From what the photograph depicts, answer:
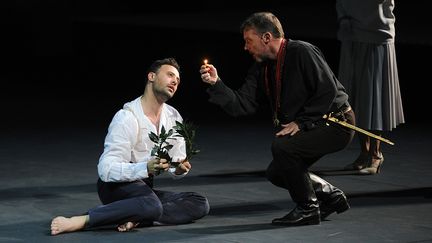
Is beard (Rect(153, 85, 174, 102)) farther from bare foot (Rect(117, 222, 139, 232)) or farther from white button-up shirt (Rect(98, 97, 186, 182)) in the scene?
bare foot (Rect(117, 222, 139, 232))

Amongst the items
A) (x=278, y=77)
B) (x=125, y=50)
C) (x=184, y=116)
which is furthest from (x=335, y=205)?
(x=125, y=50)

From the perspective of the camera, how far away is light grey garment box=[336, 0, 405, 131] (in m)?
8.19

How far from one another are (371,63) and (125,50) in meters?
9.60

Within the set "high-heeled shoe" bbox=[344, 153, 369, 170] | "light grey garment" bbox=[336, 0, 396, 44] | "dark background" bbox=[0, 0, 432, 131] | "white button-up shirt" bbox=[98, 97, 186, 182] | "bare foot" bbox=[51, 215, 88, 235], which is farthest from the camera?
"dark background" bbox=[0, 0, 432, 131]

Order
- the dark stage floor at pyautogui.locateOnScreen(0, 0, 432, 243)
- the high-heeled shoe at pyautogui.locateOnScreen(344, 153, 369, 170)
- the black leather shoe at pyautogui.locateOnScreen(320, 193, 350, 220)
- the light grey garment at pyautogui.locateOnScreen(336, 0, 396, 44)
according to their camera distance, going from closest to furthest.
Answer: the dark stage floor at pyautogui.locateOnScreen(0, 0, 432, 243) → the black leather shoe at pyautogui.locateOnScreen(320, 193, 350, 220) → the light grey garment at pyautogui.locateOnScreen(336, 0, 396, 44) → the high-heeled shoe at pyautogui.locateOnScreen(344, 153, 369, 170)

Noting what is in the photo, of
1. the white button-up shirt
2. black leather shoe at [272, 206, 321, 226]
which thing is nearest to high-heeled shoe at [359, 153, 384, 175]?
black leather shoe at [272, 206, 321, 226]

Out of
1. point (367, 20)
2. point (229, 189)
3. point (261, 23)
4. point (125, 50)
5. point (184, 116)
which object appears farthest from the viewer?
point (125, 50)

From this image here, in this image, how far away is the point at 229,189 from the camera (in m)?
7.68

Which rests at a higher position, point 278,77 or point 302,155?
point 278,77

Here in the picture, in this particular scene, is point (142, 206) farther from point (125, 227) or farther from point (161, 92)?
point (161, 92)

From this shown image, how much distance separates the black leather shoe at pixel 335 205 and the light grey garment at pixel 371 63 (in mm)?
1565

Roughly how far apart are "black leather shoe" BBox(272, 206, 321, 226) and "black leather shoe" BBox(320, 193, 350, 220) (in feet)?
0.48

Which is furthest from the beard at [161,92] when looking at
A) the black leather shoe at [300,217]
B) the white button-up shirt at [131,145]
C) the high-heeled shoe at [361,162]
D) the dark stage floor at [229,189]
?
the high-heeled shoe at [361,162]

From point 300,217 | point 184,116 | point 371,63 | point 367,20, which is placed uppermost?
point 367,20
